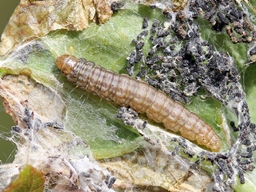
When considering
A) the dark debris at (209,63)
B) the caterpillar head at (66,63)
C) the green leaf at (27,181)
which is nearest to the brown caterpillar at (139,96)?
the caterpillar head at (66,63)

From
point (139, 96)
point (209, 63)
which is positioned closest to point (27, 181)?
point (139, 96)

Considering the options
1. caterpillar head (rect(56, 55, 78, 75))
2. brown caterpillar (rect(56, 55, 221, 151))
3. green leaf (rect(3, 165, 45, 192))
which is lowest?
green leaf (rect(3, 165, 45, 192))

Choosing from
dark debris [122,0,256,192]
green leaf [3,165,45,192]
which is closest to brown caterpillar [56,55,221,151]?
dark debris [122,0,256,192]

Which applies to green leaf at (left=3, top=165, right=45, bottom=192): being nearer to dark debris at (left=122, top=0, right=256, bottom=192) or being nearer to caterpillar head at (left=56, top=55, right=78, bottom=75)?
caterpillar head at (left=56, top=55, right=78, bottom=75)

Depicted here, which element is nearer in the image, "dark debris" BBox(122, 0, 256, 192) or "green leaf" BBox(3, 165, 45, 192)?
"green leaf" BBox(3, 165, 45, 192)

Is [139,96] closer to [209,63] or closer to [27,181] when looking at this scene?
[209,63]

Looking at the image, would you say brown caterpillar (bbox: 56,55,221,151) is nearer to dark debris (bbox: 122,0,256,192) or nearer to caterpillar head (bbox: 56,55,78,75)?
caterpillar head (bbox: 56,55,78,75)

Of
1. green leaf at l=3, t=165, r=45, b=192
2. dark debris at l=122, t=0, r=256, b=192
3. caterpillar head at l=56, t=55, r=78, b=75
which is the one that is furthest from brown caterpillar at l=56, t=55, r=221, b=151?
green leaf at l=3, t=165, r=45, b=192

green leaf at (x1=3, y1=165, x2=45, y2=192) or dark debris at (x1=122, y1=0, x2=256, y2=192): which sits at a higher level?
dark debris at (x1=122, y1=0, x2=256, y2=192)

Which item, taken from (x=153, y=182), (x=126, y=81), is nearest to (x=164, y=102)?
(x=126, y=81)
